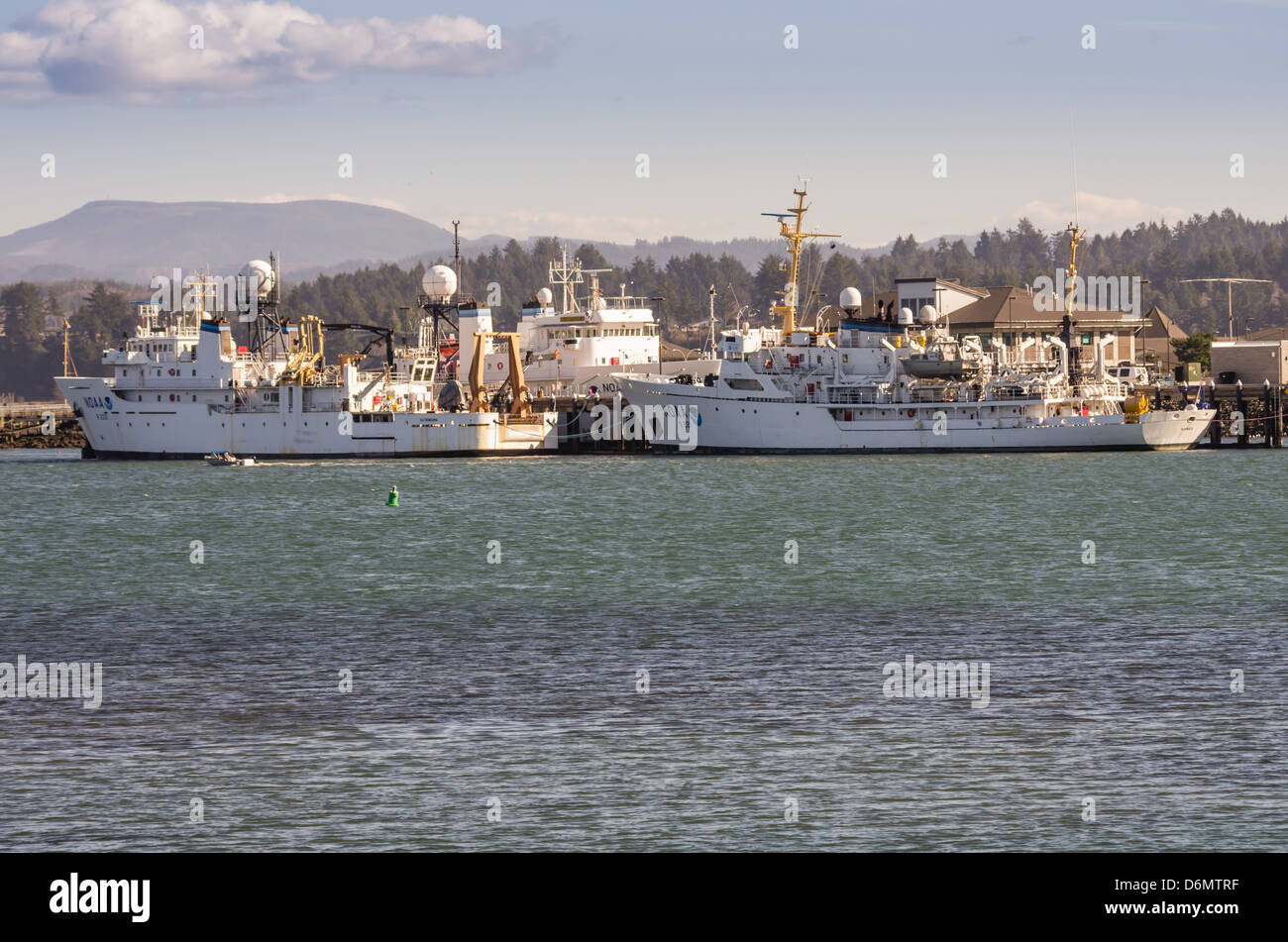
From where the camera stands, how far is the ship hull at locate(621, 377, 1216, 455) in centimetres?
9831

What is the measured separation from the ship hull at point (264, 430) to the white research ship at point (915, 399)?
57.8 ft

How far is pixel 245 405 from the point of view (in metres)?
101

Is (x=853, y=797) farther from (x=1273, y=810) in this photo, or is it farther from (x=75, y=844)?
(x=75, y=844)

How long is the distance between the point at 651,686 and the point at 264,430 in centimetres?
8141

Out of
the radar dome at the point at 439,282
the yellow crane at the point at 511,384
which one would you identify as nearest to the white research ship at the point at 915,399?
the yellow crane at the point at 511,384

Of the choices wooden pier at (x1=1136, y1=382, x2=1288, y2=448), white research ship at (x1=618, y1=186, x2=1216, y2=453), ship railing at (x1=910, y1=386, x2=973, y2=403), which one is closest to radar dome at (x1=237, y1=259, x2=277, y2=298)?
white research ship at (x1=618, y1=186, x2=1216, y2=453)

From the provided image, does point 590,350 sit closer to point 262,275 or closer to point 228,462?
point 262,275

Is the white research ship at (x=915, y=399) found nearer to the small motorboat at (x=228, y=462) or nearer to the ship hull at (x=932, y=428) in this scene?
the ship hull at (x=932, y=428)

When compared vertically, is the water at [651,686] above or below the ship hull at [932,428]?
below

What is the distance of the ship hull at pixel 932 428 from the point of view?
98312 mm

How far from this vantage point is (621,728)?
68.9 feet
